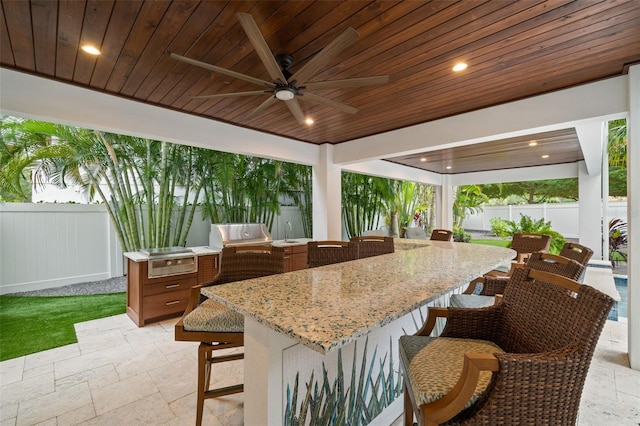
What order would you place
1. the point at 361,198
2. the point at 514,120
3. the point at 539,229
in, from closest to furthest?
1. the point at 514,120
2. the point at 361,198
3. the point at 539,229

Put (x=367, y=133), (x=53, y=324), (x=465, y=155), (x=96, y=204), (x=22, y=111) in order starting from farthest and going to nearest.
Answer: (x=465, y=155), (x=96, y=204), (x=367, y=133), (x=53, y=324), (x=22, y=111)

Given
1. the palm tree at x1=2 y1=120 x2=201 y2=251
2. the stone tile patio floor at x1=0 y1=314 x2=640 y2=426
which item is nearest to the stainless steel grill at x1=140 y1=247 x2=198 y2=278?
the stone tile patio floor at x1=0 y1=314 x2=640 y2=426

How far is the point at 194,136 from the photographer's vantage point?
11.7ft

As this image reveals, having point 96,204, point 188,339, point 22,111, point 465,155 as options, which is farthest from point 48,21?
point 465,155

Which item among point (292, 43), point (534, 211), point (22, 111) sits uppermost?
point (292, 43)

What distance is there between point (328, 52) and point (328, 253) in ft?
4.82

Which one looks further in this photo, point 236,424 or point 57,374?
point 57,374

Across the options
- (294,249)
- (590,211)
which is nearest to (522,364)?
(294,249)

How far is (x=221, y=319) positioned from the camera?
4.83ft

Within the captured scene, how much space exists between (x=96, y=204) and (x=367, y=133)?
194 inches

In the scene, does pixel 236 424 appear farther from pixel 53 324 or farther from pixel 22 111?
pixel 22 111

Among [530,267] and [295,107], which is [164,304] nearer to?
[295,107]

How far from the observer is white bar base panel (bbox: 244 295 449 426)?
3.29 feet

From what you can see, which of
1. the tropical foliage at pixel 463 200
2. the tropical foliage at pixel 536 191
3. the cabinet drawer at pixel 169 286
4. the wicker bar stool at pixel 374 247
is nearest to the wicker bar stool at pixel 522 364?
the wicker bar stool at pixel 374 247
